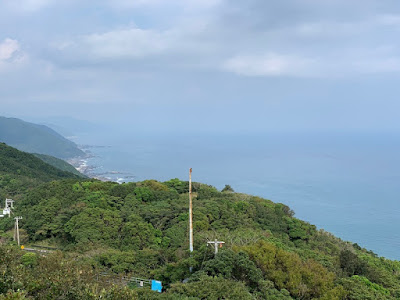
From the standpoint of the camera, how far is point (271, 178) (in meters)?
81.8

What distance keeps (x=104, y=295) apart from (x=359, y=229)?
49.4 metres

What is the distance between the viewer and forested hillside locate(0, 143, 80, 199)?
35.2 m

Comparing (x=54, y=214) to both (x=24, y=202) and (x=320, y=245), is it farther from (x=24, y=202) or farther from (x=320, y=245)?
(x=320, y=245)

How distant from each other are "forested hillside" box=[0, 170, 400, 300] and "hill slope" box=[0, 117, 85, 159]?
122827 mm

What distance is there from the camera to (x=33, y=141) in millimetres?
158750

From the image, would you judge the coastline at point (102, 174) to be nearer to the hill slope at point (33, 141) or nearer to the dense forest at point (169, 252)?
the hill slope at point (33, 141)

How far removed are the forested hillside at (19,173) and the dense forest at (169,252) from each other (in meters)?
1.14

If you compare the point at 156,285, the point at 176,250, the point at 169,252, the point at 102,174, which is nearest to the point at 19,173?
the point at 176,250

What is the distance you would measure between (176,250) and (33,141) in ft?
536

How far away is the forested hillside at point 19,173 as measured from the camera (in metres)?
35.2

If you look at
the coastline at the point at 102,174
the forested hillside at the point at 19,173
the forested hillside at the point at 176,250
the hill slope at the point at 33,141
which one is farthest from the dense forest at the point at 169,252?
the hill slope at the point at 33,141

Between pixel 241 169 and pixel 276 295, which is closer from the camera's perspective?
pixel 276 295

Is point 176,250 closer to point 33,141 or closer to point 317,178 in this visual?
point 317,178

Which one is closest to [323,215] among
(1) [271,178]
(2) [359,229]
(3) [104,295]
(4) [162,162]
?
(2) [359,229]
